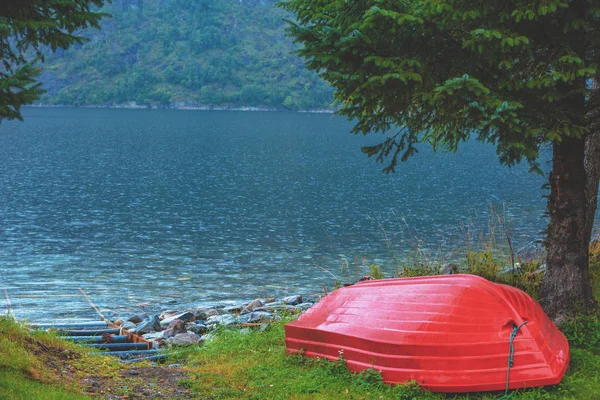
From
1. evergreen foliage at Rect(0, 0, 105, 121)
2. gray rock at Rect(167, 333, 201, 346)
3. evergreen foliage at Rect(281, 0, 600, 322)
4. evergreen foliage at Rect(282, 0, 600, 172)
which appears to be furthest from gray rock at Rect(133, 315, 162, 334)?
evergreen foliage at Rect(282, 0, 600, 172)

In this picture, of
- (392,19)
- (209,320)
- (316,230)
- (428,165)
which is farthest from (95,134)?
(392,19)

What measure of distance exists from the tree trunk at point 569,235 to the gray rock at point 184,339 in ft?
18.8

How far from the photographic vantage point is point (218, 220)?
33.4m

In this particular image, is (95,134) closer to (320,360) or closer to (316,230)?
(316,230)

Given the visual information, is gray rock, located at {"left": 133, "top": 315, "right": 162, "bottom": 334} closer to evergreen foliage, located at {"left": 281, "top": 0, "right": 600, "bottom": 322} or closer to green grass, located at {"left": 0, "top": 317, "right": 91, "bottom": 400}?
green grass, located at {"left": 0, "top": 317, "right": 91, "bottom": 400}

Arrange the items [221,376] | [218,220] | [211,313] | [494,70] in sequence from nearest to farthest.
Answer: [221,376]
[494,70]
[211,313]
[218,220]

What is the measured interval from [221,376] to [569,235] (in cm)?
511

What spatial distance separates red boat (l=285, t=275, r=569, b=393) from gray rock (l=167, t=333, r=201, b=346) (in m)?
3.23

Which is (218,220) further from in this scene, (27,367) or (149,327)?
(27,367)

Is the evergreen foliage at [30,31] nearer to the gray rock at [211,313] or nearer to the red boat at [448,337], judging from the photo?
the red boat at [448,337]

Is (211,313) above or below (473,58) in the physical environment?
below

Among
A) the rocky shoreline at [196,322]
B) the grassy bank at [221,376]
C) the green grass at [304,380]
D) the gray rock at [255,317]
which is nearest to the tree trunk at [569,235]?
the grassy bank at [221,376]

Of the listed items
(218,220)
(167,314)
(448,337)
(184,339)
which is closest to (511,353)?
(448,337)

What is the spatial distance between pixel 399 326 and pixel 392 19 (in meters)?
3.67
